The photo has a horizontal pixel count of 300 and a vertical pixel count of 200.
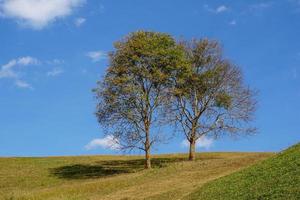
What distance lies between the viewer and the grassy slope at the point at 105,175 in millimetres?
46312

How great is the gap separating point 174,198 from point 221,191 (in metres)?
4.02

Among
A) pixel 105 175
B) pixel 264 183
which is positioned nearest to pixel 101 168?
pixel 105 175

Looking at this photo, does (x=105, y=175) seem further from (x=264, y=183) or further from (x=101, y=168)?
(x=264, y=183)

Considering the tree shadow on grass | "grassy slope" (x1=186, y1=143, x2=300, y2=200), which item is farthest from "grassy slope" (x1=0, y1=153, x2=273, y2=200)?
"grassy slope" (x1=186, y1=143, x2=300, y2=200)

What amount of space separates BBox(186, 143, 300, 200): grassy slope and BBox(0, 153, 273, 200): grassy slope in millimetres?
2850

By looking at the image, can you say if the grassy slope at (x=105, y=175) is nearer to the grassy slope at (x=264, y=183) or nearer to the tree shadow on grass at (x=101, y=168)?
the tree shadow on grass at (x=101, y=168)

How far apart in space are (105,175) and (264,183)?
34.8 meters

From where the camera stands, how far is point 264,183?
116 ft

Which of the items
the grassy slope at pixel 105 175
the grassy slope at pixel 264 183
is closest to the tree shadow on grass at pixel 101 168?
the grassy slope at pixel 105 175

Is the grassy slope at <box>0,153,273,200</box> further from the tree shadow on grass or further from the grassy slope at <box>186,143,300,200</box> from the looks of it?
the grassy slope at <box>186,143,300,200</box>

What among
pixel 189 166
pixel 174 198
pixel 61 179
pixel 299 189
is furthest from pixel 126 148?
pixel 299 189

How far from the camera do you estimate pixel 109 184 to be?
177 ft

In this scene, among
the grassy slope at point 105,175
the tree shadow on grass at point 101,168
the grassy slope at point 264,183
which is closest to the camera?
the grassy slope at point 264,183

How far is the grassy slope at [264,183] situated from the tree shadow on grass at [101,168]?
28797 millimetres
